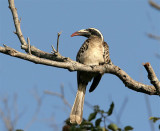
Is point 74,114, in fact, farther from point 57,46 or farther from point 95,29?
point 95,29

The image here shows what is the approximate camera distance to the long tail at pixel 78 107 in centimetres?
515

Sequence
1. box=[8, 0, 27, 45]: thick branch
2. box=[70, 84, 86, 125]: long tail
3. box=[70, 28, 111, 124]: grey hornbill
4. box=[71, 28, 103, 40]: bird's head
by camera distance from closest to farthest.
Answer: box=[8, 0, 27, 45]: thick branch → box=[70, 84, 86, 125]: long tail → box=[70, 28, 111, 124]: grey hornbill → box=[71, 28, 103, 40]: bird's head

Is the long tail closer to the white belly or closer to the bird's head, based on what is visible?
the white belly

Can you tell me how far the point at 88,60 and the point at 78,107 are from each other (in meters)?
0.87

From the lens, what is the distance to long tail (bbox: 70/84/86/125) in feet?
16.9

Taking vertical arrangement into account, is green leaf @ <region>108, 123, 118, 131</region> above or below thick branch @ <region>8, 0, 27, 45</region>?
below

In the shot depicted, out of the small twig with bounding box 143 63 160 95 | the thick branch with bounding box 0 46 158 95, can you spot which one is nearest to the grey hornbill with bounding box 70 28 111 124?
the thick branch with bounding box 0 46 158 95

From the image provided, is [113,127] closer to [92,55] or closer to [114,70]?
[114,70]

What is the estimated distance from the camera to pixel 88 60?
17.8 feet

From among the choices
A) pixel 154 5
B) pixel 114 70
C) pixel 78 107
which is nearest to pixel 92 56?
pixel 78 107

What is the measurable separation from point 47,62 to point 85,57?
5.55 feet

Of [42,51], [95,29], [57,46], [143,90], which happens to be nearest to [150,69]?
[143,90]

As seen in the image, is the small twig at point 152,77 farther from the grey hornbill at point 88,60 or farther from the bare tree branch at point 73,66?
the grey hornbill at point 88,60

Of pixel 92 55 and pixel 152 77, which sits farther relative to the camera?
pixel 92 55
